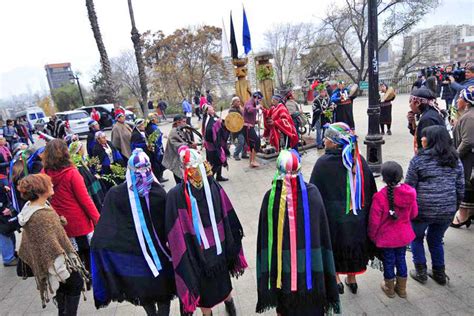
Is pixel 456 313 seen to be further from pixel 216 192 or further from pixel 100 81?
pixel 100 81

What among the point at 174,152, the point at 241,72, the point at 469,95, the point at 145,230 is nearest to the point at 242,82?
the point at 241,72

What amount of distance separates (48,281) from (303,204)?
2.25m

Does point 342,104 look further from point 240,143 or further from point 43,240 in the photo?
point 43,240

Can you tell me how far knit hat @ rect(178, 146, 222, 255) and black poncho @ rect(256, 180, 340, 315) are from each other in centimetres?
42

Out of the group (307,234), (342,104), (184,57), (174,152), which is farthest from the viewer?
(184,57)

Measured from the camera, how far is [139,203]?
2648 mm

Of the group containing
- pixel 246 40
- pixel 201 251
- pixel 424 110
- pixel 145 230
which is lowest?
pixel 201 251

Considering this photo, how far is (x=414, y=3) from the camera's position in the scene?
76.9 feet

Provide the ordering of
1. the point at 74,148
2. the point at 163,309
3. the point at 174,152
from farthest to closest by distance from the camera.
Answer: the point at 174,152 < the point at 74,148 < the point at 163,309

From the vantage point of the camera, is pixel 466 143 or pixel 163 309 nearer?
pixel 163 309

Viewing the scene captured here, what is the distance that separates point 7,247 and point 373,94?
6834 millimetres

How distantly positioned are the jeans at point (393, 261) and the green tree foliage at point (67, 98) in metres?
43.7

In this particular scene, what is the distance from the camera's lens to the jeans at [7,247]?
475cm

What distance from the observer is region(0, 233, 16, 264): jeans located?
4.75m
